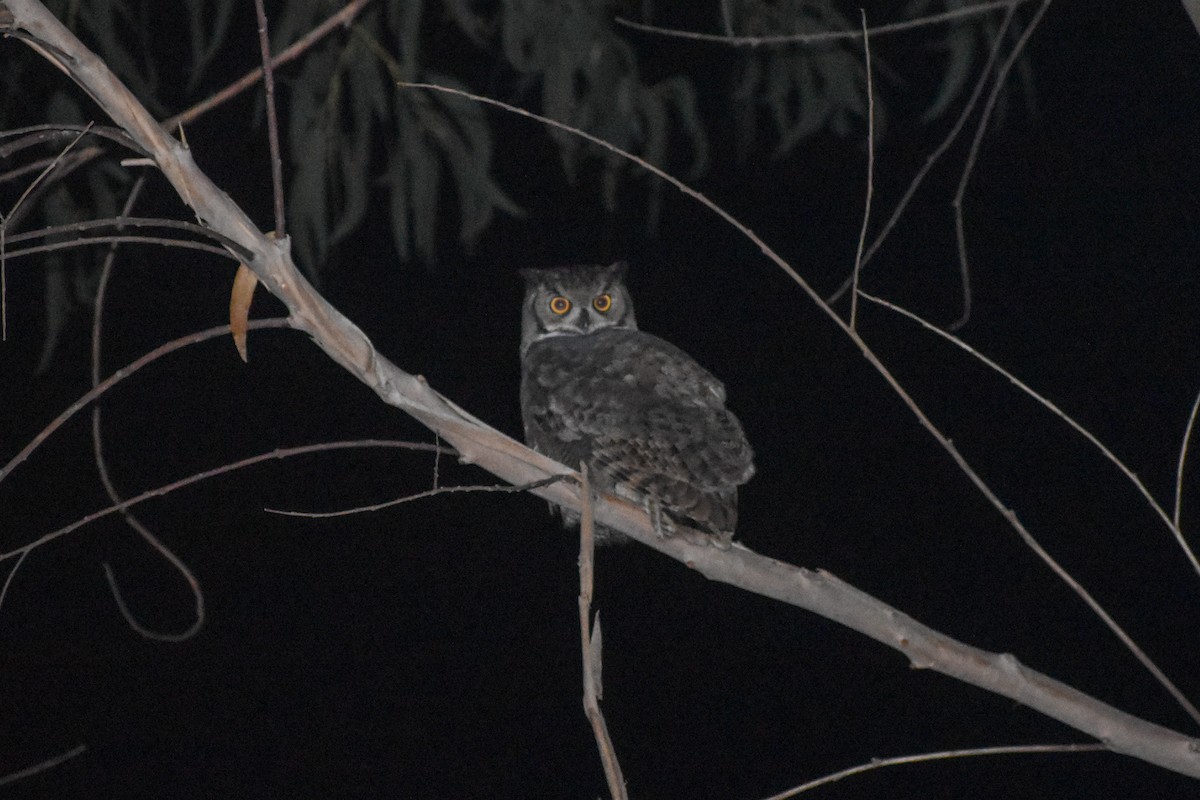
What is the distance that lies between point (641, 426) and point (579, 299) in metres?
0.65

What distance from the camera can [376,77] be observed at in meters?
1.89

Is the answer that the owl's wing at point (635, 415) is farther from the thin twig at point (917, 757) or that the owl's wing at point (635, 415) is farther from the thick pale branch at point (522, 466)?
the thin twig at point (917, 757)

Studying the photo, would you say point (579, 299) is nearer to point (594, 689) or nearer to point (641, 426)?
point (641, 426)

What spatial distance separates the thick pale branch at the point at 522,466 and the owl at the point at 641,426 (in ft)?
0.41

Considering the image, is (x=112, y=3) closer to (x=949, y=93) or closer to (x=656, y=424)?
(x=656, y=424)

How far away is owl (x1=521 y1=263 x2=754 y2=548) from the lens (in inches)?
59.9

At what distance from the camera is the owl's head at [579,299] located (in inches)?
90.7

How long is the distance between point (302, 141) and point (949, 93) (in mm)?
947

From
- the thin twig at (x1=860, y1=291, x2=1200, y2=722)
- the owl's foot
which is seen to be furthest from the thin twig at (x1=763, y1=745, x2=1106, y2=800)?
the owl's foot

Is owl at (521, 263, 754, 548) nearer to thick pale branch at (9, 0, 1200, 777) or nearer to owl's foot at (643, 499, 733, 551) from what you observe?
owl's foot at (643, 499, 733, 551)

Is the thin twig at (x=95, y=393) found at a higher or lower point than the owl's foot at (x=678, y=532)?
higher

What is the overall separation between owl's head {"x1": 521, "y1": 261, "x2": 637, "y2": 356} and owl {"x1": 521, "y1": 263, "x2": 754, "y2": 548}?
0.06 metres

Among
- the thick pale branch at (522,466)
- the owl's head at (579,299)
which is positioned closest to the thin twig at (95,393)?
the thick pale branch at (522,466)

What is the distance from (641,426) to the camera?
1702 millimetres
